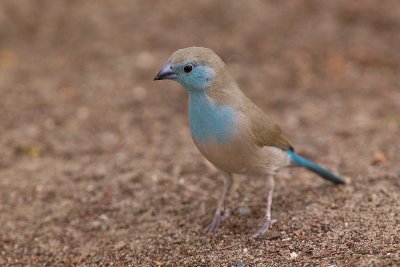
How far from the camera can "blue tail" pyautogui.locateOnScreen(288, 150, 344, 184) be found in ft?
→ 17.3

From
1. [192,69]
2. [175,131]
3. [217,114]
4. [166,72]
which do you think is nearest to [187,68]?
[192,69]

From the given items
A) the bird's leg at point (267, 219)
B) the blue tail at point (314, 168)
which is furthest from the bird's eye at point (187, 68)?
the blue tail at point (314, 168)

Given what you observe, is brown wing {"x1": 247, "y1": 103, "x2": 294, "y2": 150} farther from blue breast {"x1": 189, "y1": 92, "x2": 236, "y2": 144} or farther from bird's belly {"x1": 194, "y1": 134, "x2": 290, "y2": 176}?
blue breast {"x1": 189, "y1": 92, "x2": 236, "y2": 144}

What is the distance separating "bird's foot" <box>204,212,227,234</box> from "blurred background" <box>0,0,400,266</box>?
0.06 metres

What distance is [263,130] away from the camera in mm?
4754

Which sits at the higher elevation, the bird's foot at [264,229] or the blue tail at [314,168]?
the blue tail at [314,168]

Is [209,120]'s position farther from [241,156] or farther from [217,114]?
[241,156]

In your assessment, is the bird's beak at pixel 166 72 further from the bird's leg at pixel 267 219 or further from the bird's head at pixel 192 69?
the bird's leg at pixel 267 219

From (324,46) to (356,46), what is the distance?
421mm

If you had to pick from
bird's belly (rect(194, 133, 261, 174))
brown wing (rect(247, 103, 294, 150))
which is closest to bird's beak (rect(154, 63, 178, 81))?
bird's belly (rect(194, 133, 261, 174))

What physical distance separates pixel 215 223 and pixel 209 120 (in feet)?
3.03

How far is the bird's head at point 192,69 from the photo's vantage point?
14.7ft

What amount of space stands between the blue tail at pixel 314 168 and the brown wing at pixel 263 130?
0.25 meters

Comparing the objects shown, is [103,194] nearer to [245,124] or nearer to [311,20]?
[245,124]
